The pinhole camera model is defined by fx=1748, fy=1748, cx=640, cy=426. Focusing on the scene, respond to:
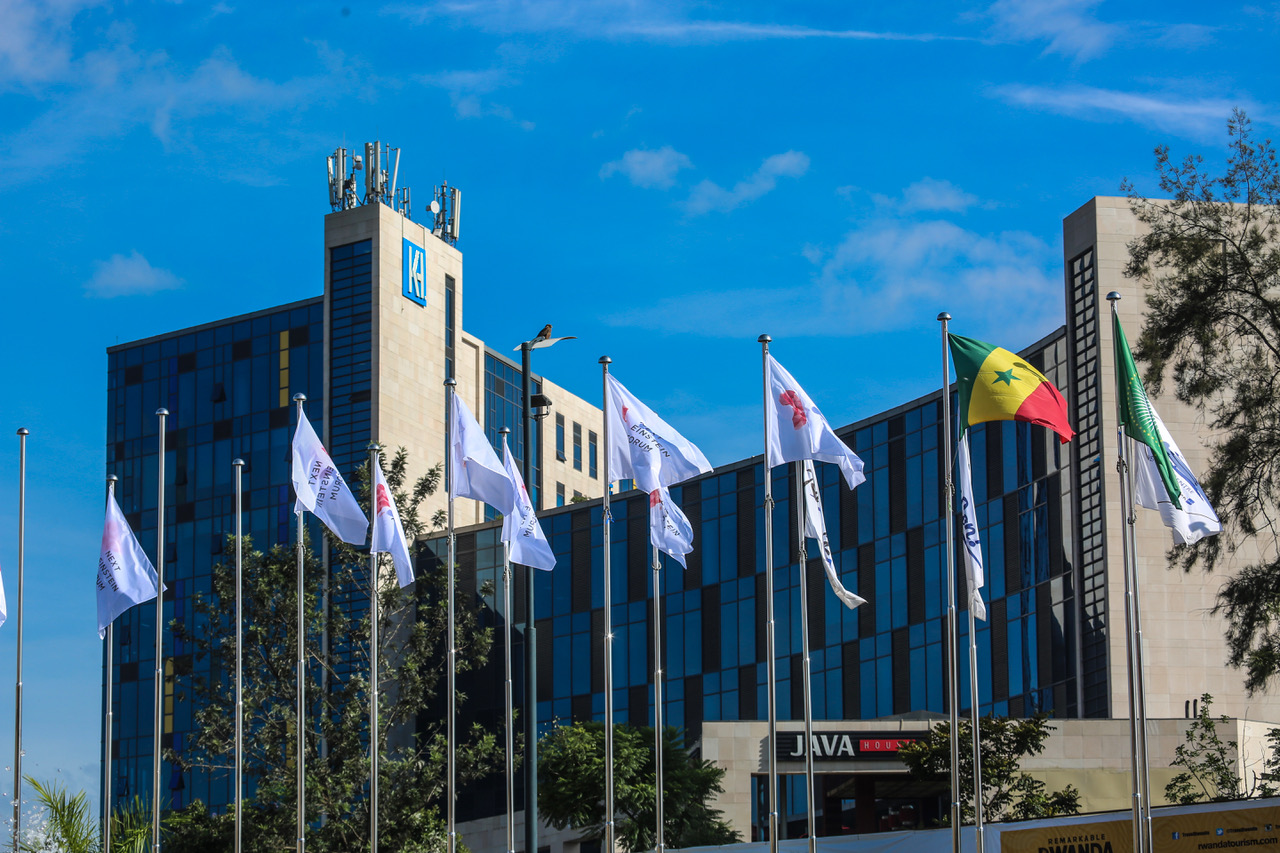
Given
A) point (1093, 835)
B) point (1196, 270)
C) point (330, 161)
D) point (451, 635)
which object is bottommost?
point (1093, 835)

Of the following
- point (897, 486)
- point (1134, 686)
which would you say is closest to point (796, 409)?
point (1134, 686)

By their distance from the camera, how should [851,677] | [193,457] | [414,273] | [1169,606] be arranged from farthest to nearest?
1. [193,457]
2. [414,273]
3. [851,677]
4. [1169,606]

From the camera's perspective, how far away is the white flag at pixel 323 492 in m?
32.4

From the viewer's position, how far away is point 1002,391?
2858 centimetres

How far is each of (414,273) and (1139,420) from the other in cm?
6009

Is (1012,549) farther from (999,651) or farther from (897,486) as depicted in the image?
(897,486)

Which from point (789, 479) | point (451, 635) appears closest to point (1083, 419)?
point (789, 479)

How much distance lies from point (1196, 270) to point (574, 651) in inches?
1584

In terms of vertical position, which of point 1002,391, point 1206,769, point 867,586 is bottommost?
point 1206,769

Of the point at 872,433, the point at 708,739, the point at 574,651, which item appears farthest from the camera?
the point at 574,651

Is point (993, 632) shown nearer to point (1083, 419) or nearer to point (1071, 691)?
point (1071, 691)

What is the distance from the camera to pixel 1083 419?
58031 millimetres

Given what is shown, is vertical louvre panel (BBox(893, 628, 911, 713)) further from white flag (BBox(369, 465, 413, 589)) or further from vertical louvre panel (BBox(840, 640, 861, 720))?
white flag (BBox(369, 465, 413, 589))

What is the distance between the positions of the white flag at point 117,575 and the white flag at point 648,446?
9.74m
